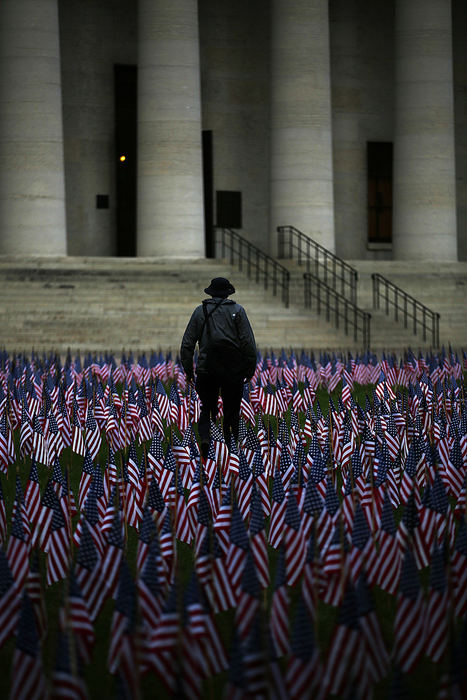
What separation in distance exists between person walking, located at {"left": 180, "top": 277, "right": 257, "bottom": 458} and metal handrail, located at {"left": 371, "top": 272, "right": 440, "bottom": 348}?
60.8ft

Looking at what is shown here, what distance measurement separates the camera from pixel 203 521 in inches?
312

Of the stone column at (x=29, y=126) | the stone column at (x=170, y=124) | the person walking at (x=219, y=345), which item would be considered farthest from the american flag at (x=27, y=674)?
the stone column at (x=170, y=124)

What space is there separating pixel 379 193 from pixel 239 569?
121 ft

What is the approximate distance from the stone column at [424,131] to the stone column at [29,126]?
11264 millimetres

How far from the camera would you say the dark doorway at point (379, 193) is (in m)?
42.6

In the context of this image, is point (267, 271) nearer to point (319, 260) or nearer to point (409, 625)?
point (319, 260)

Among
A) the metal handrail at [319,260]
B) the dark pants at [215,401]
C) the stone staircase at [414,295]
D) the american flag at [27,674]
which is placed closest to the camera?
the american flag at [27,674]

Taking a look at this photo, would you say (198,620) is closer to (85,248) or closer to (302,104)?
(302,104)

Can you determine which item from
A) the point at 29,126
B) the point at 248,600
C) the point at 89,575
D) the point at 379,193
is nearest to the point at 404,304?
the point at 29,126

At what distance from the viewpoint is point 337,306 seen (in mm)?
29625

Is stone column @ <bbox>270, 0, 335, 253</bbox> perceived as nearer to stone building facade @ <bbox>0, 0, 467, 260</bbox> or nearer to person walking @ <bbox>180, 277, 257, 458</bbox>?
stone building facade @ <bbox>0, 0, 467, 260</bbox>

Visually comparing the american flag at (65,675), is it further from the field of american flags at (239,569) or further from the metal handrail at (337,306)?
the metal handrail at (337,306)

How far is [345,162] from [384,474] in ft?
109

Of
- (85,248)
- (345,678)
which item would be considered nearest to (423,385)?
(345,678)
